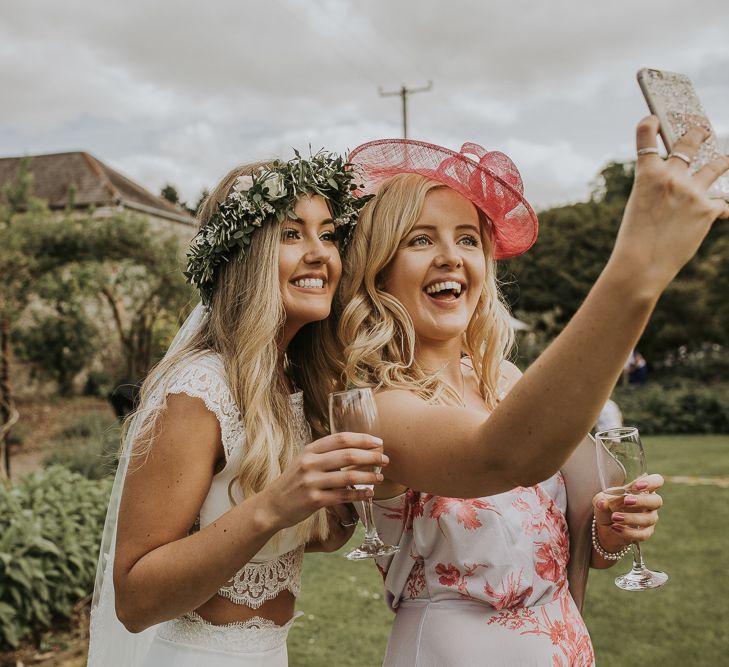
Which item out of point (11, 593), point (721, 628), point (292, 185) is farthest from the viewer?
point (721, 628)

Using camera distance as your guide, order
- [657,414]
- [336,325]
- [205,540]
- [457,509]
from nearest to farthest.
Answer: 1. [205,540]
2. [457,509]
3. [336,325]
4. [657,414]

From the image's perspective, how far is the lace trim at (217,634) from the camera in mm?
2467

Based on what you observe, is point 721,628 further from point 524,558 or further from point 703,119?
point 703,119

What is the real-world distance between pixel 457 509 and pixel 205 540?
0.74 m

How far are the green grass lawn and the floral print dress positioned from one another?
3675 mm

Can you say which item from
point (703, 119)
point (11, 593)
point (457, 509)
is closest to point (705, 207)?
point (703, 119)

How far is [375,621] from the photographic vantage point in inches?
258

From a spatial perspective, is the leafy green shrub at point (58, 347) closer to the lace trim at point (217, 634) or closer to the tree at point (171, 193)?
the lace trim at point (217, 634)

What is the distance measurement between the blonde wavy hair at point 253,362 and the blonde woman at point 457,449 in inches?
10.8

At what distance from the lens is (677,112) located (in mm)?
1405

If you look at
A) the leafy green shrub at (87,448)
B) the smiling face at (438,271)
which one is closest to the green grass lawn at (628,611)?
the leafy green shrub at (87,448)

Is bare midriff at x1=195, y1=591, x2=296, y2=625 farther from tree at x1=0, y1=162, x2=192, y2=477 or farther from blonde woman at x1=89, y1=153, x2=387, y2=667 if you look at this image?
tree at x1=0, y1=162, x2=192, y2=477

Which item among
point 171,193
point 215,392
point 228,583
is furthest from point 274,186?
point 171,193

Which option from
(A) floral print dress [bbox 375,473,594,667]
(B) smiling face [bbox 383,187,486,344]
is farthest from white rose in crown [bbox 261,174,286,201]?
(A) floral print dress [bbox 375,473,594,667]
